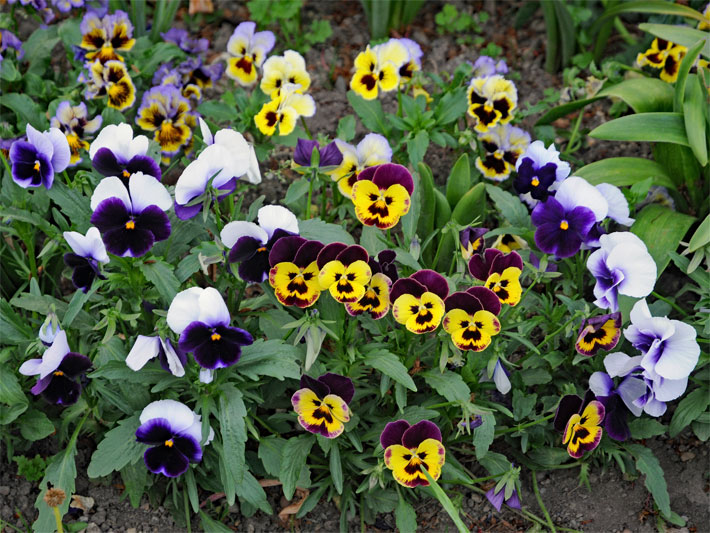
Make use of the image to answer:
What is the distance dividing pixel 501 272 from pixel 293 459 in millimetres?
837

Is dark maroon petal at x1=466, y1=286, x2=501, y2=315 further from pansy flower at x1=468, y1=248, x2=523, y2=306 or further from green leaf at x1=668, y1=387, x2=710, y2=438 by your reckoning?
green leaf at x1=668, y1=387, x2=710, y2=438

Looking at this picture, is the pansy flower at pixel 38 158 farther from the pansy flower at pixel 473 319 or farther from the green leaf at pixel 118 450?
the pansy flower at pixel 473 319

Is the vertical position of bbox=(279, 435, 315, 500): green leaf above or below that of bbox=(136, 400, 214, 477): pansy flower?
below

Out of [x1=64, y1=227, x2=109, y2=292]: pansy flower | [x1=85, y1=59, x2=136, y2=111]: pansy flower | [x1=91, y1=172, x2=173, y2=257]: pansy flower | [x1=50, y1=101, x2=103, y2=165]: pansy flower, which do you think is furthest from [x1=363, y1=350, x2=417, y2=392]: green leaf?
[x1=85, y1=59, x2=136, y2=111]: pansy flower

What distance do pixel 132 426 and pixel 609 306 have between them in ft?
4.73

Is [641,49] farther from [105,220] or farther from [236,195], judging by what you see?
[105,220]

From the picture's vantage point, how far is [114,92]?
3.35 metres

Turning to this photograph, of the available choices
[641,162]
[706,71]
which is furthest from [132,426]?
[706,71]

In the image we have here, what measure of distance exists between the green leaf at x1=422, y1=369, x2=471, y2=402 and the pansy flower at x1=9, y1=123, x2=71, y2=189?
126 centimetres

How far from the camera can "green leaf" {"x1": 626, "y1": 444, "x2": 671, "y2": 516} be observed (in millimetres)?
2672

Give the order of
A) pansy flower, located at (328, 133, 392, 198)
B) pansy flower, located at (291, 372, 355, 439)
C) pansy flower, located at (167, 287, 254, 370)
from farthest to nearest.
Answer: pansy flower, located at (328, 133, 392, 198) → pansy flower, located at (291, 372, 355, 439) → pansy flower, located at (167, 287, 254, 370)

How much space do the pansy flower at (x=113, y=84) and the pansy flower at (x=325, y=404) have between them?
1594 millimetres

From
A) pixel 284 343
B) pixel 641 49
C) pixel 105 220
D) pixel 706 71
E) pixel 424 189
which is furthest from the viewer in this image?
pixel 641 49

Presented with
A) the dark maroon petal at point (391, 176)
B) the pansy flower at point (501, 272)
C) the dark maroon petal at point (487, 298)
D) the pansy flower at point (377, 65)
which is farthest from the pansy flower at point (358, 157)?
the dark maroon petal at point (487, 298)
